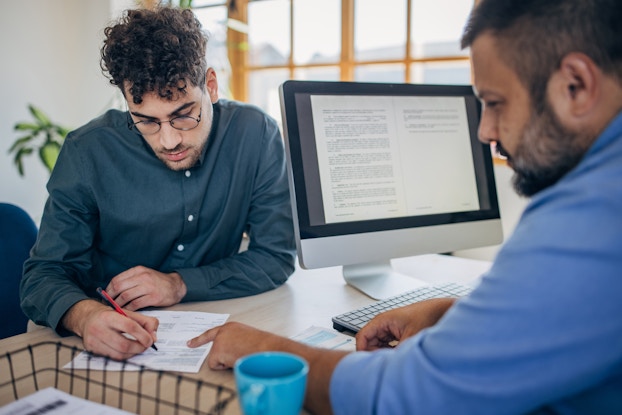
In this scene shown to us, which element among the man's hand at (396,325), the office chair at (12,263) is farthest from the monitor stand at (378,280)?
the office chair at (12,263)

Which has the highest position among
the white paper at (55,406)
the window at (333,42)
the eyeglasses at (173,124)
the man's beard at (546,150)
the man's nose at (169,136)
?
the window at (333,42)

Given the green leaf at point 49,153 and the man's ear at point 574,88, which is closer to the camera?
the man's ear at point 574,88

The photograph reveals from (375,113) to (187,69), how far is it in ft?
1.51

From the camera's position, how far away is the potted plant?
9.65 ft

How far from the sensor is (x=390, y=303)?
113 centimetres

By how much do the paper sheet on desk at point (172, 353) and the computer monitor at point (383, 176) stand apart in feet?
0.87

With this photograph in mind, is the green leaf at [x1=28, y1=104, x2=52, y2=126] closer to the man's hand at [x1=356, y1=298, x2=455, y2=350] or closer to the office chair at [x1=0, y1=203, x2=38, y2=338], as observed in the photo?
Result: the office chair at [x1=0, y1=203, x2=38, y2=338]

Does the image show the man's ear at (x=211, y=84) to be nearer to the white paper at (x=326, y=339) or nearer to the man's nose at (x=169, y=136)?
the man's nose at (x=169, y=136)

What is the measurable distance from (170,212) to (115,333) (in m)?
0.51

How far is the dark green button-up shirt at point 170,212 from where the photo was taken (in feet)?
4.06

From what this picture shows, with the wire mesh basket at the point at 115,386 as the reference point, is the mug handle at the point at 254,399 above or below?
above

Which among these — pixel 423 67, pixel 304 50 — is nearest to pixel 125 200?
pixel 423 67

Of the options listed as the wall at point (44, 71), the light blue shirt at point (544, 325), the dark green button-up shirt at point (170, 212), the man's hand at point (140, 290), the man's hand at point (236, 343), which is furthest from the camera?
the wall at point (44, 71)

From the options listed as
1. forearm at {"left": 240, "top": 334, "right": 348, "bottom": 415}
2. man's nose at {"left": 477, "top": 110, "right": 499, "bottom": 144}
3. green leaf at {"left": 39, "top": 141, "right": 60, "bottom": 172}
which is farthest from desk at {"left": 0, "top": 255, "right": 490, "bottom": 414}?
green leaf at {"left": 39, "top": 141, "right": 60, "bottom": 172}
